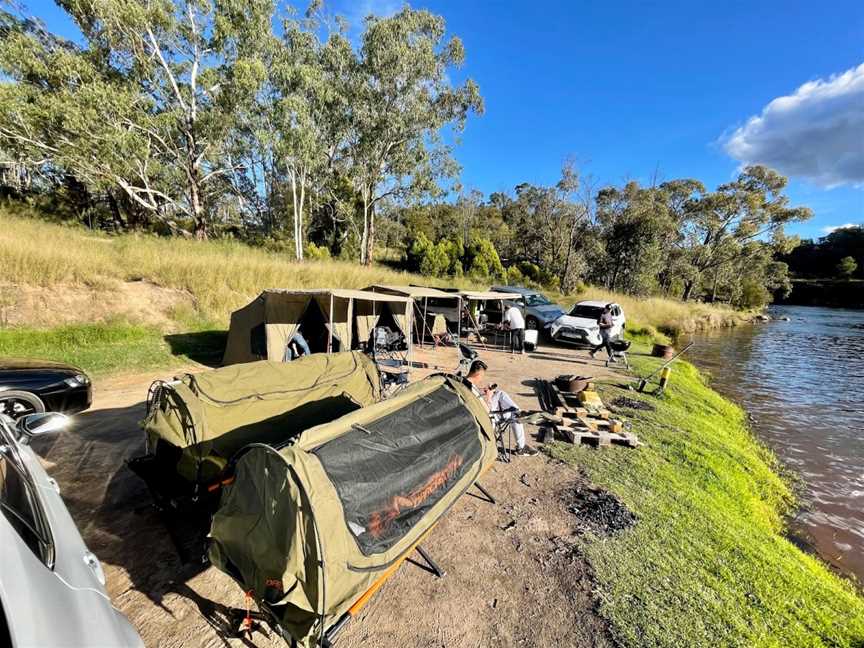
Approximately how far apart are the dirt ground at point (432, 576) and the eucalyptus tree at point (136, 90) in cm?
1644

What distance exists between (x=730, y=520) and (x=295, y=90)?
22.4 metres

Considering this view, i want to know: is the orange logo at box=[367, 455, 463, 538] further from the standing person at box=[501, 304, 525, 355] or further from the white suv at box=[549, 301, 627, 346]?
the white suv at box=[549, 301, 627, 346]

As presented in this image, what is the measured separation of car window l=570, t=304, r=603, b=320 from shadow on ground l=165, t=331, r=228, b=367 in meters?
12.2

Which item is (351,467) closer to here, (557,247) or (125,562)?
(125,562)

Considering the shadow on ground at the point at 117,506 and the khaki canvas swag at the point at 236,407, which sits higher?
the khaki canvas swag at the point at 236,407

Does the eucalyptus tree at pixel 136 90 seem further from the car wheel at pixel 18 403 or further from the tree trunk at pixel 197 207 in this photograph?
the car wheel at pixel 18 403

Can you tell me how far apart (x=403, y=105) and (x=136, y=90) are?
12.6 metres

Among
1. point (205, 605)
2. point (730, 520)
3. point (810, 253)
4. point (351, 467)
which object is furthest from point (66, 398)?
point (810, 253)

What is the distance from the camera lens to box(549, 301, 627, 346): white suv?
12523 millimetres

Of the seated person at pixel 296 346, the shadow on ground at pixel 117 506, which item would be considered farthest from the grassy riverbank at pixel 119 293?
the shadow on ground at pixel 117 506

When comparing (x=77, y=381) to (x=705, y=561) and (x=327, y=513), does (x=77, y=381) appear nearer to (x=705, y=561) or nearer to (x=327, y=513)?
(x=327, y=513)

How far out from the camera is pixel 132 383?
7562 mm

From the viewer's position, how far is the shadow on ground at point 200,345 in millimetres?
9547

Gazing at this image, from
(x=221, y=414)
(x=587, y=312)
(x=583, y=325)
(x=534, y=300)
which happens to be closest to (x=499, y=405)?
(x=221, y=414)
